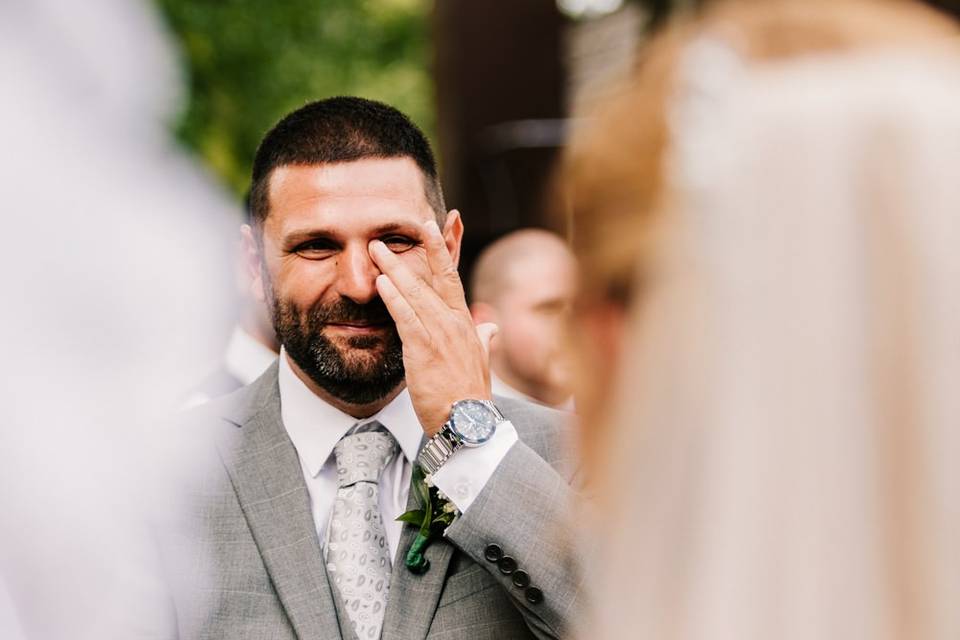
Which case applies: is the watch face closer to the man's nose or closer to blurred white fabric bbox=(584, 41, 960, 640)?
the man's nose

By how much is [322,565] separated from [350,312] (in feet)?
1.54

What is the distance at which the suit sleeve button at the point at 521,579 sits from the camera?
6.66 feet

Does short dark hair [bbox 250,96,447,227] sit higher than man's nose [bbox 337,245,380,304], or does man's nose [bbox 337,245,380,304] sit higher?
short dark hair [bbox 250,96,447,227]

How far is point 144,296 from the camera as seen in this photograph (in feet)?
30.6


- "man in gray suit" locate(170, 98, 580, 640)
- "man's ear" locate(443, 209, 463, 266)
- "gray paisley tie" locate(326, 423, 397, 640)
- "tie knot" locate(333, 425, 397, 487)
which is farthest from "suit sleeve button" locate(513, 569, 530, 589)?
"man's ear" locate(443, 209, 463, 266)

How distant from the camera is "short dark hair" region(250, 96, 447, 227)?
233 centimetres

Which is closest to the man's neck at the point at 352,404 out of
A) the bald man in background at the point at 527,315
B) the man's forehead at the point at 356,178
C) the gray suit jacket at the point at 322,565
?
the gray suit jacket at the point at 322,565

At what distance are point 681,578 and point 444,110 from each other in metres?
10.6

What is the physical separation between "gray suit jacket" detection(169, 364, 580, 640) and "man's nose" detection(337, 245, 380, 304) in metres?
0.33

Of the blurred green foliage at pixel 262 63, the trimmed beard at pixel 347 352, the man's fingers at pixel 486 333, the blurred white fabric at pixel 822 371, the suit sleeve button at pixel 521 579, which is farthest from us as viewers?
the blurred green foliage at pixel 262 63

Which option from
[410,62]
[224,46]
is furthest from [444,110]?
[410,62]

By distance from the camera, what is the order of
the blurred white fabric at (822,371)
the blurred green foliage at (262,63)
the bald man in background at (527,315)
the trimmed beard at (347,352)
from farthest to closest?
the blurred green foliage at (262,63)
the bald man in background at (527,315)
the trimmed beard at (347,352)
the blurred white fabric at (822,371)

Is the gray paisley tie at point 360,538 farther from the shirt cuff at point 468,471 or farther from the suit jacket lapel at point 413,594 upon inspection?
the shirt cuff at point 468,471

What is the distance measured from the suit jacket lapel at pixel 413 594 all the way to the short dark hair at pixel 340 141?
0.68 meters
